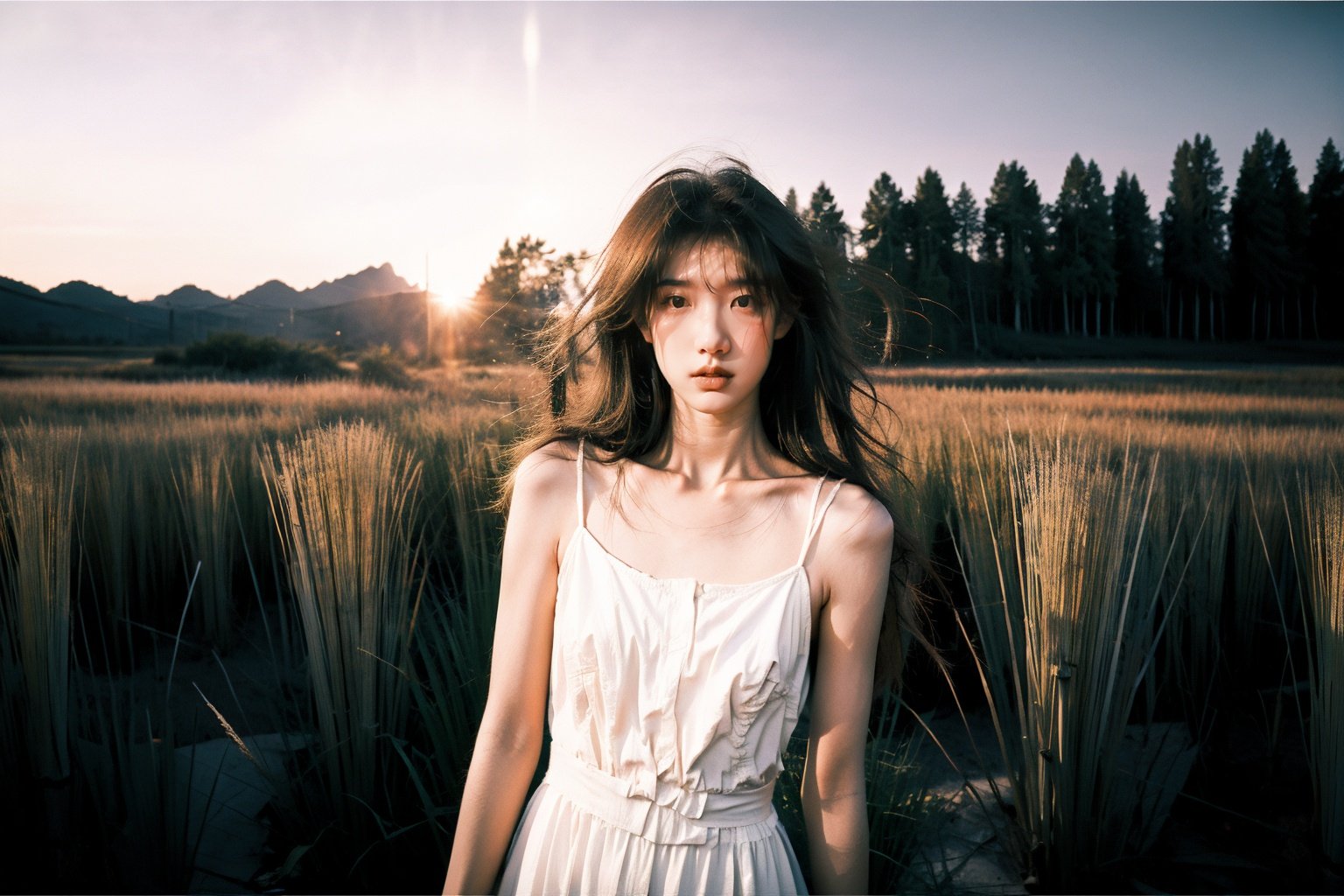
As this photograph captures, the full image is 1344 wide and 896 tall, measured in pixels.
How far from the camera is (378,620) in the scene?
2062 mm

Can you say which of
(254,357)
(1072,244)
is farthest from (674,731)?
(254,357)

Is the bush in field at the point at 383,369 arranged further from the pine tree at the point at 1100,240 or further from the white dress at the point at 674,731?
the white dress at the point at 674,731

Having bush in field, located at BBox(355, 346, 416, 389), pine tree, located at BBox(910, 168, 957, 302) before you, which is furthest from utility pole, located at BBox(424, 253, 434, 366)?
pine tree, located at BBox(910, 168, 957, 302)

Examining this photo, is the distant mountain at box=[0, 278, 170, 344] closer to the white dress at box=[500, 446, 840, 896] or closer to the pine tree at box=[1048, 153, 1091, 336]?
the white dress at box=[500, 446, 840, 896]

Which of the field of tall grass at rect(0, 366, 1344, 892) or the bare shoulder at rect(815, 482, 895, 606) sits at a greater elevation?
the bare shoulder at rect(815, 482, 895, 606)

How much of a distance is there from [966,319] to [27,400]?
30.2 ft

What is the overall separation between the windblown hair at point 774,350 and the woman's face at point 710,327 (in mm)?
25

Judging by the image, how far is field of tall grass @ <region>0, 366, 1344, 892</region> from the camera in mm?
1843

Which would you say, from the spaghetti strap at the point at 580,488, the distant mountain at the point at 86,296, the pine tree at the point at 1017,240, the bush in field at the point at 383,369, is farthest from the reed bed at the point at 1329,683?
the bush in field at the point at 383,369

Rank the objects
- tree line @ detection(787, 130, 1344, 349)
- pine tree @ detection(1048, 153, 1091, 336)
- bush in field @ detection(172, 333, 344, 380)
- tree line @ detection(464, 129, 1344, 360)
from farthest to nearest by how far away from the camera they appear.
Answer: bush in field @ detection(172, 333, 344, 380) → pine tree @ detection(1048, 153, 1091, 336) → tree line @ detection(787, 130, 1344, 349) → tree line @ detection(464, 129, 1344, 360)

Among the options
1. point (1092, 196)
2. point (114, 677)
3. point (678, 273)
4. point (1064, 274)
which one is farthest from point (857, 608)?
point (1064, 274)

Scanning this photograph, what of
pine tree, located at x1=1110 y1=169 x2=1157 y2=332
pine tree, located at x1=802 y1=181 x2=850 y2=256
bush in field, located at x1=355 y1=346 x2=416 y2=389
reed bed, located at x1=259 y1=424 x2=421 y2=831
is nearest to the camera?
pine tree, located at x1=802 y1=181 x2=850 y2=256

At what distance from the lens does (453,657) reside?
2482mm

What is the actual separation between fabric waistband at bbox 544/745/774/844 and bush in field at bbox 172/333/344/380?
4.11 meters
